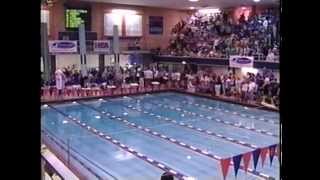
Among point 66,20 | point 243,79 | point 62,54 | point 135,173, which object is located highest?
point 66,20

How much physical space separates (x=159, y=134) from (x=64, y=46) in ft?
17.4

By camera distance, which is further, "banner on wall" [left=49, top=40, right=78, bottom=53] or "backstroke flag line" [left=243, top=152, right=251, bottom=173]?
"banner on wall" [left=49, top=40, right=78, bottom=53]

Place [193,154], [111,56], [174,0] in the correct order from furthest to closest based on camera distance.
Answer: [111,56] < [174,0] < [193,154]

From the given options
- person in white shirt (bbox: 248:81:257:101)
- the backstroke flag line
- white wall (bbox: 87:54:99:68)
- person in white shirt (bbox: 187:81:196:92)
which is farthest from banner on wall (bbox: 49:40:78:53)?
the backstroke flag line

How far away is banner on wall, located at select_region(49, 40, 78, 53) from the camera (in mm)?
11242

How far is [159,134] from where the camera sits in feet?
24.1

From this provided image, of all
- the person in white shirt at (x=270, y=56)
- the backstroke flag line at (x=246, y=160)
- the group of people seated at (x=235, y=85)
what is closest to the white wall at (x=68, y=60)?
the group of people seated at (x=235, y=85)

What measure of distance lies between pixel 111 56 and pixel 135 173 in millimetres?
8202

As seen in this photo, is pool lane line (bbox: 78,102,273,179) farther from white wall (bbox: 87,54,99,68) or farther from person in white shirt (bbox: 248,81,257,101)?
person in white shirt (bbox: 248,81,257,101)

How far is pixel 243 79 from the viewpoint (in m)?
11.3

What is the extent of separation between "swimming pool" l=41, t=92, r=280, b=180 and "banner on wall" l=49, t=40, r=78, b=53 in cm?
173

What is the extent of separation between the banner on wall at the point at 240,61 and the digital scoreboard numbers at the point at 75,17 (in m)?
4.88
